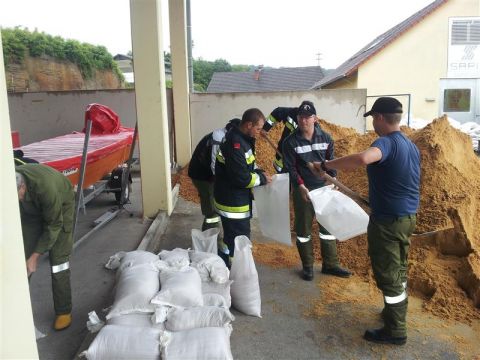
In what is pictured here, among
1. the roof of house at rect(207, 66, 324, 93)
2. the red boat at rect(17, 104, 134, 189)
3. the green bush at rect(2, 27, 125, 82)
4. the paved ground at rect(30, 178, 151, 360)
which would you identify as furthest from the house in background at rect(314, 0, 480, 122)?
the paved ground at rect(30, 178, 151, 360)

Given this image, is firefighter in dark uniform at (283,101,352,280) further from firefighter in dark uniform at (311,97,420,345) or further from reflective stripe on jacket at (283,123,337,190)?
firefighter in dark uniform at (311,97,420,345)

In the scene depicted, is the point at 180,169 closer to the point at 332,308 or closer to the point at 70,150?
the point at 70,150

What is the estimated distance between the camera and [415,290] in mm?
3994

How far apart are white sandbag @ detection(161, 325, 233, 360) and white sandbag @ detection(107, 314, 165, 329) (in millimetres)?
212

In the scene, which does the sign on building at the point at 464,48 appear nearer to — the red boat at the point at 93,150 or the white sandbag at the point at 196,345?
the red boat at the point at 93,150

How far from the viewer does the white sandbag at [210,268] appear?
3236mm

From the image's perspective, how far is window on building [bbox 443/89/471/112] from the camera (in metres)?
19.2

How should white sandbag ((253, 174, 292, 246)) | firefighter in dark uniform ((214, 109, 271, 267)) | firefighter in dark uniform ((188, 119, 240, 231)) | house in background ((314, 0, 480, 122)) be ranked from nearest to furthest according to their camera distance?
1. firefighter in dark uniform ((214, 109, 271, 267))
2. white sandbag ((253, 174, 292, 246))
3. firefighter in dark uniform ((188, 119, 240, 231))
4. house in background ((314, 0, 480, 122))

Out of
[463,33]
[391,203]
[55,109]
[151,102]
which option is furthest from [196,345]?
[463,33]

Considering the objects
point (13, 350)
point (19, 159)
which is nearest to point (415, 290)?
point (13, 350)

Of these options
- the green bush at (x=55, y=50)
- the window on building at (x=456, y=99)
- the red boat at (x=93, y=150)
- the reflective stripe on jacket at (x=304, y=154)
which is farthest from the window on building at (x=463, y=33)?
the reflective stripe on jacket at (x=304, y=154)

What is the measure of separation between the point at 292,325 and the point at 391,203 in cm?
135

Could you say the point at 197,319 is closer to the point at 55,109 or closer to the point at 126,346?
the point at 126,346

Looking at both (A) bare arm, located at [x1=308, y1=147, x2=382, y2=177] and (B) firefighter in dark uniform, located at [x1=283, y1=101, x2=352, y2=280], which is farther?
(B) firefighter in dark uniform, located at [x1=283, y1=101, x2=352, y2=280]
